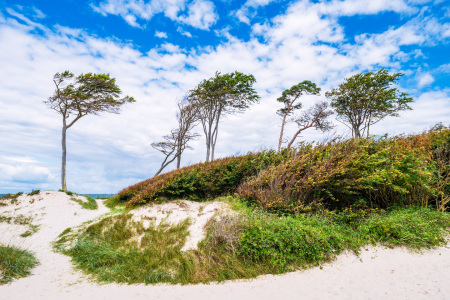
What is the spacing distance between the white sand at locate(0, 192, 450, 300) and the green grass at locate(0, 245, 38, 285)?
19cm

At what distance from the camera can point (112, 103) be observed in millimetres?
19312

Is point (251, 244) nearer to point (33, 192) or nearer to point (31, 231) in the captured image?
point (31, 231)

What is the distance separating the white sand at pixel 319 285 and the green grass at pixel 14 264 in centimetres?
19

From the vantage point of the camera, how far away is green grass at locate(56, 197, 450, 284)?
443 cm

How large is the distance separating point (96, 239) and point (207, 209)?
10.8ft

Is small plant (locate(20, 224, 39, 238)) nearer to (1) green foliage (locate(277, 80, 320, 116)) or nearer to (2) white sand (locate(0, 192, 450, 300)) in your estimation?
(2) white sand (locate(0, 192, 450, 300))

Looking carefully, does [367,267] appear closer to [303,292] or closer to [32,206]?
[303,292]

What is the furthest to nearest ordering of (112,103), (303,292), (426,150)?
(112,103) < (426,150) < (303,292)

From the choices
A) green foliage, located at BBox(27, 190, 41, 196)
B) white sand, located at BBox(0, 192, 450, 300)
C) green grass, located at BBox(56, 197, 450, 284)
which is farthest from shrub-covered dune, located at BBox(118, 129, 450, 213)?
green foliage, located at BBox(27, 190, 41, 196)

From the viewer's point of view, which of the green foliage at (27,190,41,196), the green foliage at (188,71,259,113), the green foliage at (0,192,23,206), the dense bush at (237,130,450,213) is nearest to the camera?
the dense bush at (237,130,450,213)

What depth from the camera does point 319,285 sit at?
3887 mm

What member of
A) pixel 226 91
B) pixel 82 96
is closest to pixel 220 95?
pixel 226 91

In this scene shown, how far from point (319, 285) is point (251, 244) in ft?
4.52

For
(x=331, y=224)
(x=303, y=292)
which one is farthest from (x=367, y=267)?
(x=303, y=292)
